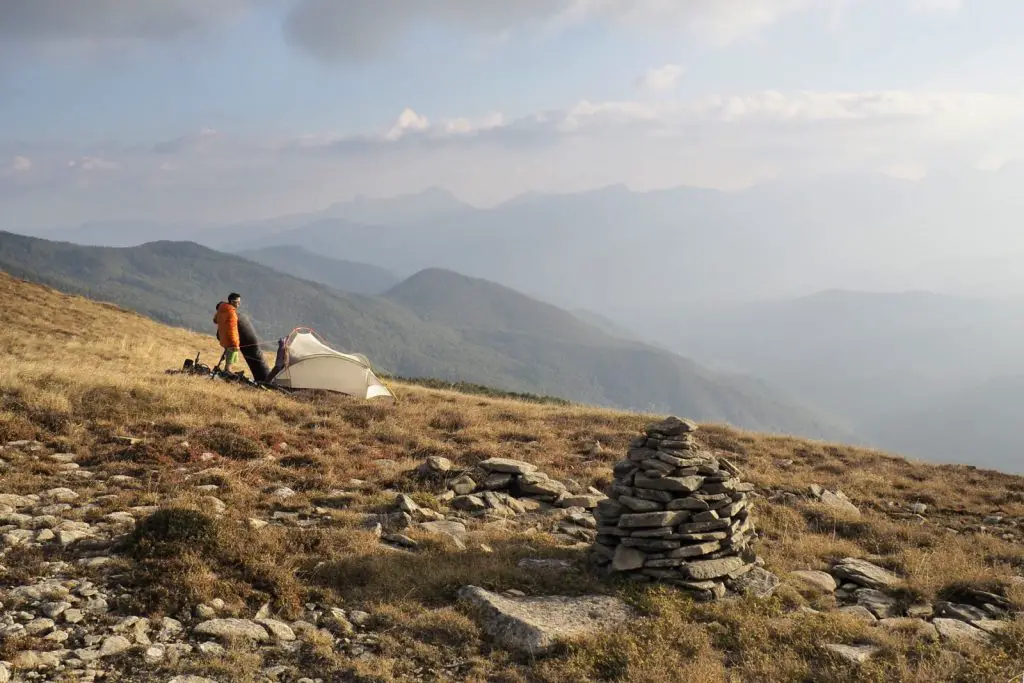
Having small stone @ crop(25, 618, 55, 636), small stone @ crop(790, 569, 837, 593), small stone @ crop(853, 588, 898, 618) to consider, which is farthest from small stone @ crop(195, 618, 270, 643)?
small stone @ crop(853, 588, 898, 618)

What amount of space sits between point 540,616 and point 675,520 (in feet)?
9.61

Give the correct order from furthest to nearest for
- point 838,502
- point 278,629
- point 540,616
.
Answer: point 838,502 → point 540,616 → point 278,629

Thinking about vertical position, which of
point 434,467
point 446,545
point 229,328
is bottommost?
point 446,545

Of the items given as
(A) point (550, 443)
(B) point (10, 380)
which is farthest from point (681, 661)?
(B) point (10, 380)

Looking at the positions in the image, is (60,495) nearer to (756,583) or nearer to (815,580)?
(756,583)

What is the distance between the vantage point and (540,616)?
29.7ft

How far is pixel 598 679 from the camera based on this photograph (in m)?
7.83

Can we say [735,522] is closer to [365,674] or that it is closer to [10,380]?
[365,674]

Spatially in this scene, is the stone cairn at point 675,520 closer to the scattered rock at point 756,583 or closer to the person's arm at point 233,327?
the scattered rock at point 756,583

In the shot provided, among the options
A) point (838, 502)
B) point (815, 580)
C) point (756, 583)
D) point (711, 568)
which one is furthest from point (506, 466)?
point (838, 502)

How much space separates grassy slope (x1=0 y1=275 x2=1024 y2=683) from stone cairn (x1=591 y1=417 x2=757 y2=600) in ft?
1.76

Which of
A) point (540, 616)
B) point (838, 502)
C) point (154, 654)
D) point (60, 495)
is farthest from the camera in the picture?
point (838, 502)

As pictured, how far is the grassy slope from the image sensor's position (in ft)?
26.8

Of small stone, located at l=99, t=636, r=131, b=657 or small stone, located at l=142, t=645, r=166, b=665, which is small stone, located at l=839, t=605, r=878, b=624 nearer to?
small stone, located at l=142, t=645, r=166, b=665
